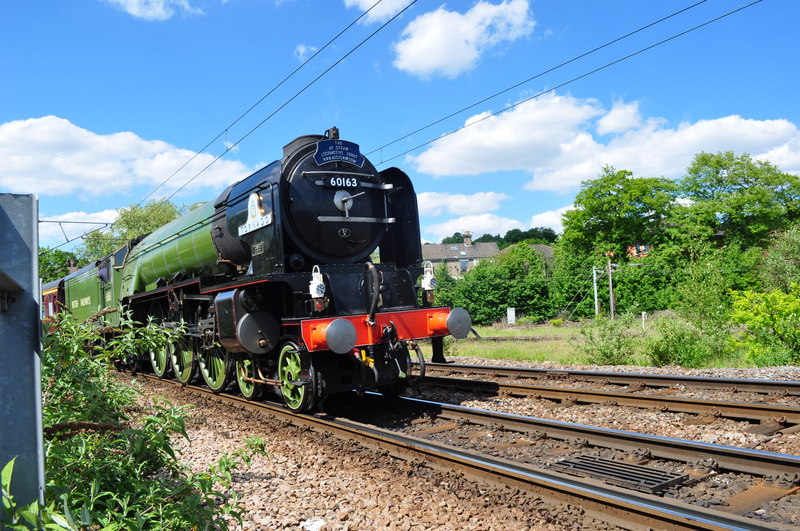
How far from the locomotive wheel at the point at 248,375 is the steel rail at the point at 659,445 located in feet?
10.4

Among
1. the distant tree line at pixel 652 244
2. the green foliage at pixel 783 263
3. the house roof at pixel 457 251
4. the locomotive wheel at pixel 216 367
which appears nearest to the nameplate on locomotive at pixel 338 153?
the locomotive wheel at pixel 216 367

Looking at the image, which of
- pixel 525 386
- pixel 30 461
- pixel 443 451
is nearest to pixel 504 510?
pixel 443 451

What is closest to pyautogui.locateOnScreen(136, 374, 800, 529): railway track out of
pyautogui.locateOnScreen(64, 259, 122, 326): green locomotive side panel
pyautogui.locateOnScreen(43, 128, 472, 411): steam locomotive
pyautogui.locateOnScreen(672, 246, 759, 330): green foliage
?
pyautogui.locateOnScreen(43, 128, 472, 411): steam locomotive

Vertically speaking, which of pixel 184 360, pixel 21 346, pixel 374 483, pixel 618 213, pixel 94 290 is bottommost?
pixel 374 483

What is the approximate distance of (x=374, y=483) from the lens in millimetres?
4789

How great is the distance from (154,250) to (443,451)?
29.1 ft

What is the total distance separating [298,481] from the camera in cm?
491

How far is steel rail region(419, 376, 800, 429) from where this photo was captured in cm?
619

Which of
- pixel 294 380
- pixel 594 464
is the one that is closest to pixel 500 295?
pixel 294 380

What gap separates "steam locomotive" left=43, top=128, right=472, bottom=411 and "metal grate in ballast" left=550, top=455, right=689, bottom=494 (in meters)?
2.81

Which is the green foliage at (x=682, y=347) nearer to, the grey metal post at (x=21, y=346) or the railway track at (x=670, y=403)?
the railway track at (x=670, y=403)

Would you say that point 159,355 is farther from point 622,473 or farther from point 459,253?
point 459,253

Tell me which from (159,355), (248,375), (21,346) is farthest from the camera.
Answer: (159,355)

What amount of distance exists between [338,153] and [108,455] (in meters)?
5.14
